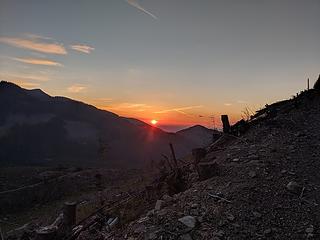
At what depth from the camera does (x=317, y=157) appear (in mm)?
9648

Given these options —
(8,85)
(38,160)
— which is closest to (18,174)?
(38,160)

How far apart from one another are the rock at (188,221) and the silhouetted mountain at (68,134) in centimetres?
6522

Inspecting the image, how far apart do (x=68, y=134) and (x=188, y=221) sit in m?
89.2

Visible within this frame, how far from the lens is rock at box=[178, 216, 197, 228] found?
720cm

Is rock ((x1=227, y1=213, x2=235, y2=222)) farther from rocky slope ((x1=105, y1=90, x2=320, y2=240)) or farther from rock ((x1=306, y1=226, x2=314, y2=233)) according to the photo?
rock ((x1=306, y1=226, x2=314, y2=233))

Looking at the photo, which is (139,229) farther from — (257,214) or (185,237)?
(257,214)

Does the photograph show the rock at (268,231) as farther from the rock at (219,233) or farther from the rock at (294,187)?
the rock at (294,187)

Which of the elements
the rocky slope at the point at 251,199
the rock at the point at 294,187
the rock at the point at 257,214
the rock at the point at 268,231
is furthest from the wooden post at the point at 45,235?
the rock at the point at 294,187

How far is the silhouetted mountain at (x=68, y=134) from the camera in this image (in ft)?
260

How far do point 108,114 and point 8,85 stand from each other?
30436 mm

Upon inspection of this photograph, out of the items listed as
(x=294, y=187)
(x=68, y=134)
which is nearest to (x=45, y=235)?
(x=294, y=187)

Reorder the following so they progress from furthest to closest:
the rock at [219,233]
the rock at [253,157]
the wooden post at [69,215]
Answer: the wooden post at [69,215] < the rock at [253,157] < the rock at [219,233]

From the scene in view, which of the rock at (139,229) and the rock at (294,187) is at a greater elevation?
the rock at (294,187)

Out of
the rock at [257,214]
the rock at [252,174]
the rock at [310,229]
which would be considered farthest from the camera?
the rock at [252,174]
